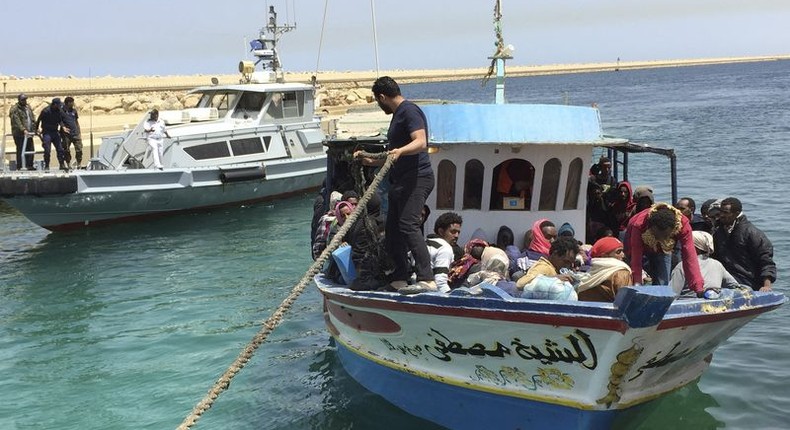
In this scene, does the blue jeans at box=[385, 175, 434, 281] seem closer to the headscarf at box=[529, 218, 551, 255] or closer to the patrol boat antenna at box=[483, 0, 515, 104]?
the headscarf at box=[529, 218, 551, 255]

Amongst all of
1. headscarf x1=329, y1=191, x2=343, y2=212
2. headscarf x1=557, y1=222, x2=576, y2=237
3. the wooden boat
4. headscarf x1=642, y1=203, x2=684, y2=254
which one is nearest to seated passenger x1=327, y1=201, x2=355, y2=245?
the wooden boat

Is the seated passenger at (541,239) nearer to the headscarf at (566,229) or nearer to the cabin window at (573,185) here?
the headscarf at (566,229)

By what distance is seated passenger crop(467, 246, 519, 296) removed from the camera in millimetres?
7375

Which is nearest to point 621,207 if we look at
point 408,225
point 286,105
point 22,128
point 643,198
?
point 643,198

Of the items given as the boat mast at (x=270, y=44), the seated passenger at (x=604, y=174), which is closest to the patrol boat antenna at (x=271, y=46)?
the boat mast at (x=270, y=44)

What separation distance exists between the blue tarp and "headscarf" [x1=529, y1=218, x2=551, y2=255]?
952mm

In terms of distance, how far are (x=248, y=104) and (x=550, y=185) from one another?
14443 mm

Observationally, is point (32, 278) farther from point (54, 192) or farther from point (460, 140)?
point (460, 140)

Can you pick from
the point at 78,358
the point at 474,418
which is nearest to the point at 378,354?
the point at 474,418

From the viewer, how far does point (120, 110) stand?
152 feet

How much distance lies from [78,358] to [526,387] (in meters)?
6.74

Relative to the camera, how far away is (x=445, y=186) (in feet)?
29.4

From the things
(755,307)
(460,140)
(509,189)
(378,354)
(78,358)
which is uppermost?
(460,140)

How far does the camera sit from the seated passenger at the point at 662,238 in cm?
672
